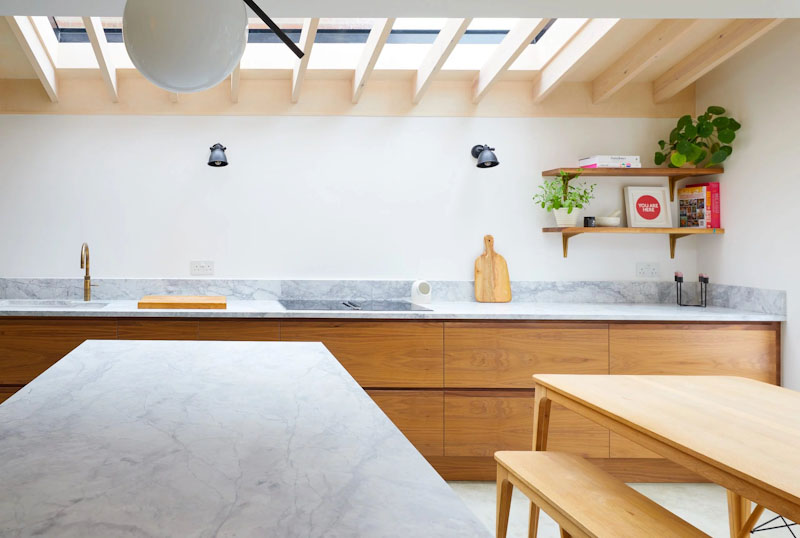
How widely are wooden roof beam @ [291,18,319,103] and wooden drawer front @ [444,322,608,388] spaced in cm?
163

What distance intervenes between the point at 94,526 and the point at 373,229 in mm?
3273

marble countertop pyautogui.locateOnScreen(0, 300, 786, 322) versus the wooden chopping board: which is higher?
the wooden chopping board

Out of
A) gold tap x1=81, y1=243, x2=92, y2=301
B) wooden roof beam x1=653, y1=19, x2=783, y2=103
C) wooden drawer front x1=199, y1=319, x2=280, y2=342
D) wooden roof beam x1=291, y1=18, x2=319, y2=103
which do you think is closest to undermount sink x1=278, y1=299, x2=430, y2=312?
wooden drawer front x1=199, y1=319, x2=280, y2=342

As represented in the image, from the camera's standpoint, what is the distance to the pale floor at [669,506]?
2.63 meters

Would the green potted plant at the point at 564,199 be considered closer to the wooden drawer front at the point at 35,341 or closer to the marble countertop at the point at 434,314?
the marble countertop at the point at 434,314

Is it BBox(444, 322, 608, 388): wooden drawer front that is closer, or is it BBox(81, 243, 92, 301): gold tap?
BBox(444, 322, 608, 388): wooden drawer front

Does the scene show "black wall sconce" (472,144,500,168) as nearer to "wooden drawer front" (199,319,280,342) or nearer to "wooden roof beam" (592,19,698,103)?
"wooden roof beam" (592,19,698,103)

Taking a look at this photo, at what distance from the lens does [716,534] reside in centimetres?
261

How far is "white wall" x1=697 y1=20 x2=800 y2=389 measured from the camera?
3045 millimetres

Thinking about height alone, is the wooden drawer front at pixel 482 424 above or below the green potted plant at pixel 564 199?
below

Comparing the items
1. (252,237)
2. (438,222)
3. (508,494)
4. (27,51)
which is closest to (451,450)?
(508,494)

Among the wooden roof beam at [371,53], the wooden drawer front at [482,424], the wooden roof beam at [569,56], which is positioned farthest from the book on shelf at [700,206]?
the wooden roof beam at [371,53]

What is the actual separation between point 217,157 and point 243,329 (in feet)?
3.64

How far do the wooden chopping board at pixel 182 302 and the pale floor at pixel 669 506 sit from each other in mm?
1625
